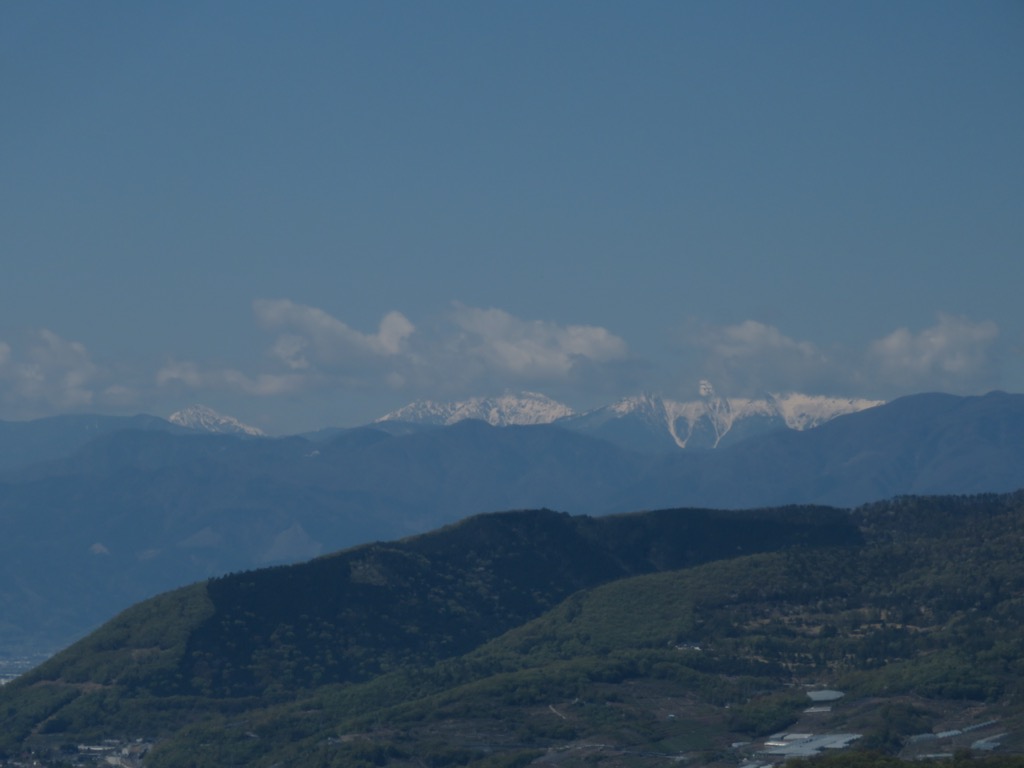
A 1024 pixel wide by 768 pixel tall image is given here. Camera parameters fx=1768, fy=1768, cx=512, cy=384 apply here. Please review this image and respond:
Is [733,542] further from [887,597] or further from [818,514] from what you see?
[887,597]

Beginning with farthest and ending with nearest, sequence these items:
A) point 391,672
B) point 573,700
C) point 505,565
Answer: point 505,565 < point 391,672 < point 573,700

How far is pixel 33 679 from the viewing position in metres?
157

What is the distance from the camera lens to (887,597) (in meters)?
158

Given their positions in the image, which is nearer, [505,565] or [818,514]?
[505,565]

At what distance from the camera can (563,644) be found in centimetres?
15500

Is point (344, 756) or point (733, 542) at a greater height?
point (733, 542)

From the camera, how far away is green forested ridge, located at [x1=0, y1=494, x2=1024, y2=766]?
126 m

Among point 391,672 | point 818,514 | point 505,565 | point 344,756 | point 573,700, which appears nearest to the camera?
point 344,756

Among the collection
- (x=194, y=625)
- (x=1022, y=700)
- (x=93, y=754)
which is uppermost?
(x=194, y=625)

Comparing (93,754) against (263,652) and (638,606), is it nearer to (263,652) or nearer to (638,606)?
(263,652)

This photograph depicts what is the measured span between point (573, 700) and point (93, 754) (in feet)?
122

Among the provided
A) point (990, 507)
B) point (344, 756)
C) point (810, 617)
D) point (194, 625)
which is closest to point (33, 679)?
point (194, 625)

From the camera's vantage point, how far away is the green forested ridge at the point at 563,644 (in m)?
126

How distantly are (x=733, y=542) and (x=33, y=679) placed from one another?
7615cm
